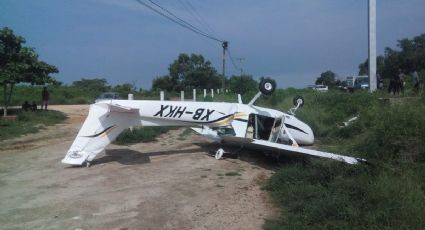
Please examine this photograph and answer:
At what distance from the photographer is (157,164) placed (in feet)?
40.6

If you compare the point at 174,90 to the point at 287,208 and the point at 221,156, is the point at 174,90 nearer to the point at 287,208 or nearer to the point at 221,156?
the point at 221,156

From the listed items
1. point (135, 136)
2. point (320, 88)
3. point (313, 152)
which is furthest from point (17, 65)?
point (320, 88)

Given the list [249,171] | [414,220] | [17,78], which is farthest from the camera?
[17,78]

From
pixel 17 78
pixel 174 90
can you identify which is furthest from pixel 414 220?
pixel 174 90

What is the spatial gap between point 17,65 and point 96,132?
52.0ft

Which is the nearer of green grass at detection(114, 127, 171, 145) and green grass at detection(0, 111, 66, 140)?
green grass at detection(114, 127, 171, 145)

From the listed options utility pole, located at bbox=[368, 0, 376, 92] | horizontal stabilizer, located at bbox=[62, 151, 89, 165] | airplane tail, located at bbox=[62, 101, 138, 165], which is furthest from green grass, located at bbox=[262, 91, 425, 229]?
utility pole, located at bbox=[368, 0, 376, 92]

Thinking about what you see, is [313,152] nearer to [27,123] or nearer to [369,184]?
[369,184]

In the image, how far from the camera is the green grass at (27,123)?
18423 millimetres

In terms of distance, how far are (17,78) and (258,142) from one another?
17.7 metres

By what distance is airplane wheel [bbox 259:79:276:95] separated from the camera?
44.3 feet

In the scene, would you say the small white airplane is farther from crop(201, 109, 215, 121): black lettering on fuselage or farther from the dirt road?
the dirt road

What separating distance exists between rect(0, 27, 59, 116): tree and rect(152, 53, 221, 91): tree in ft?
166

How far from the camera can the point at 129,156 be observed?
13430 mm
